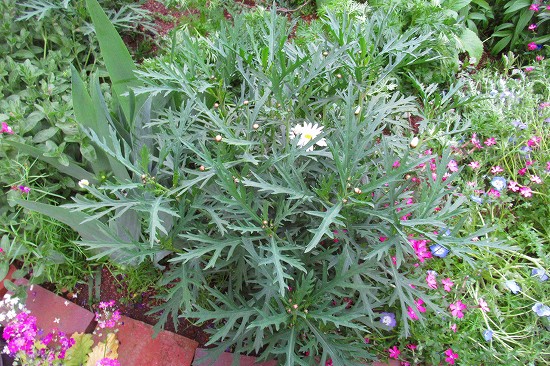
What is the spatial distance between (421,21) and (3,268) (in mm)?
1973

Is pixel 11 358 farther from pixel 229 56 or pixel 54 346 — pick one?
pixel 229 56

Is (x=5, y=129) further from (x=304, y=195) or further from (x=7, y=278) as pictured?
(x=304, y=195)

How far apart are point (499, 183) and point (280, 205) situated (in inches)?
43.5

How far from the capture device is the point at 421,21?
202cm

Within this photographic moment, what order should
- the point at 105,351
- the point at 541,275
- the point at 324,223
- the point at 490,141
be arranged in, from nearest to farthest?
the point at 324,223 → the point at 105,351 → the point at 541,275 → the point at 490,141

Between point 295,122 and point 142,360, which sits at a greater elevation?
point 295,122

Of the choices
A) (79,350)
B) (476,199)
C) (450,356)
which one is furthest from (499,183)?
(79,350)

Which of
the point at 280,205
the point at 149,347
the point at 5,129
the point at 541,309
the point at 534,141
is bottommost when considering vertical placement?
the point at 541,309

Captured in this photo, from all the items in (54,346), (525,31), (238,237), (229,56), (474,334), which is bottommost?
(474,334)

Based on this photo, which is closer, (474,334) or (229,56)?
(229,56)

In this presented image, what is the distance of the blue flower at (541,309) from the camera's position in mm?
1559

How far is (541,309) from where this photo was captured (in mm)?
1575

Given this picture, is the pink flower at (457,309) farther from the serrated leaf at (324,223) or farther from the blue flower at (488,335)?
the serrated leaf at (324,223)

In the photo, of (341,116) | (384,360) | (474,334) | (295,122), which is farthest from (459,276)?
(295,122)
